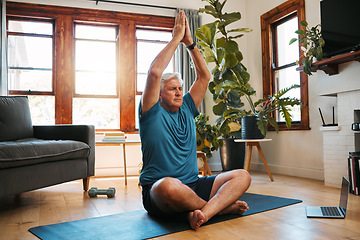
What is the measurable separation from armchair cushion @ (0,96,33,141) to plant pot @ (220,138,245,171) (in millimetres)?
2358

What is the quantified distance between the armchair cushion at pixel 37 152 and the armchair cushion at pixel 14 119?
0.50 m

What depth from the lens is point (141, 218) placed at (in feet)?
6.69

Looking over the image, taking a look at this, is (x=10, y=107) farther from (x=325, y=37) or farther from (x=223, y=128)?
(x=325, y=37)

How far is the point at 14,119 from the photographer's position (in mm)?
3078

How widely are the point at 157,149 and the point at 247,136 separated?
6.69 feet

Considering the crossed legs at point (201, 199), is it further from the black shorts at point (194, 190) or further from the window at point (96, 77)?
the window at point (96, 77)

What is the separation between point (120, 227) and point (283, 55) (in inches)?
140

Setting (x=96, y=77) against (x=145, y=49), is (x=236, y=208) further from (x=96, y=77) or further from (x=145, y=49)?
(x=145, y=49)

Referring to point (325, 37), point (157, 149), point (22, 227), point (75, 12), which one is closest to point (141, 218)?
point (157, 149)

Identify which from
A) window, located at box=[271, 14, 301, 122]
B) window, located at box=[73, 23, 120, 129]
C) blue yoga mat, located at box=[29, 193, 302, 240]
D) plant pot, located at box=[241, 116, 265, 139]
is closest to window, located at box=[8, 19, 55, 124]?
window, located at box=[73, 23, 120, 129]

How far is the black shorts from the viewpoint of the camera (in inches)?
76.1

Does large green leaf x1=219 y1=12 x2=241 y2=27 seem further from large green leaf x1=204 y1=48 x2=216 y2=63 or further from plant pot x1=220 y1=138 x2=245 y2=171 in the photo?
plant pot x1=220 y1=138 x2=245 y2=171

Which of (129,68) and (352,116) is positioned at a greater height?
(129,68)

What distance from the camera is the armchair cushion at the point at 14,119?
2.98 meters
